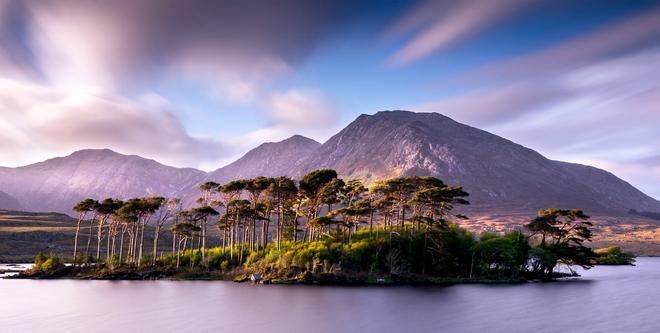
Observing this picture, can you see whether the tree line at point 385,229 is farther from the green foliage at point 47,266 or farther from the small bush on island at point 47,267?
the small bush on island at point 47,267

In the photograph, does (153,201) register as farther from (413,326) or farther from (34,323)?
(413,326)

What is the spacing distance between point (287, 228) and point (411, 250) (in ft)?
137

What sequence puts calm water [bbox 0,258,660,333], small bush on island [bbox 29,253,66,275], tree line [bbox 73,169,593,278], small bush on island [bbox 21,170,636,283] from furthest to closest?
small bush on island [bbox 29,253,66,275] < tree line [bbox 73,169,593,278] < small bush on island [bbox 21,170,636,283] < calm water [bbox 0,258,660,333]

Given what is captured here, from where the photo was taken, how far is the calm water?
175 ft

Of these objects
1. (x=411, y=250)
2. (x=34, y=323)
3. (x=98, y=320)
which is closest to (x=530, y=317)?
(x=411, y=250)

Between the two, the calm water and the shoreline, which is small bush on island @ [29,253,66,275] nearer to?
the shoreline

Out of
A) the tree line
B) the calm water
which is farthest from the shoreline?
the calm water

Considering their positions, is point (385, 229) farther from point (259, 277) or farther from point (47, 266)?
point (47, 266)

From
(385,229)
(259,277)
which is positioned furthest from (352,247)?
(259,277)

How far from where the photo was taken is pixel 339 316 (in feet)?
189

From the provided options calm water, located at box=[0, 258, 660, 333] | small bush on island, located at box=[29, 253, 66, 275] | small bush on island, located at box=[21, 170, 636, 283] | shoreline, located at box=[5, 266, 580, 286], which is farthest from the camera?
small bush on island, located at box=[29, 253, 66, 275]

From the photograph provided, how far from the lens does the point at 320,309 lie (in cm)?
6259

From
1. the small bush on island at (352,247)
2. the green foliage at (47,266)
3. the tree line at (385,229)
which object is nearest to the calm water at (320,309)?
the small bush on island at (352,247)

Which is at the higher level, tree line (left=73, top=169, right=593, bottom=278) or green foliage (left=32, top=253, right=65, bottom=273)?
tree line (left=73, top=169, right=593, bottom=278)
